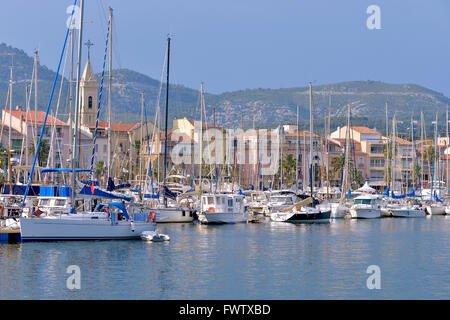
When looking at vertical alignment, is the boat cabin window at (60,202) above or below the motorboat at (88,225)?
above

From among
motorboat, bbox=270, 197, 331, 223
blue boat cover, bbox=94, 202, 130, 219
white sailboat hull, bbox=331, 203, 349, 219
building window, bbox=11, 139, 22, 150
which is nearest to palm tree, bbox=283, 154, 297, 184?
building window, bbox=11, 139, 22, 150

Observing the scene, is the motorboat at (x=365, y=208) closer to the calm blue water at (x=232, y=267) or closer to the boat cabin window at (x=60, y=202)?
the calm blue water at (x=232, y=267)

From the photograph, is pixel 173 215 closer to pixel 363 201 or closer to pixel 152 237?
pixel 152 237

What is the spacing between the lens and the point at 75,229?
44438 mm

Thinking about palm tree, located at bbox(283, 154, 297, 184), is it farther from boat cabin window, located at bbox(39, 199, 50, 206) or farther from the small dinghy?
boat cabin window, located at bbox(39, 199, 50, 206)

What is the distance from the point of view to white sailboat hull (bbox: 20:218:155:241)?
43219mm

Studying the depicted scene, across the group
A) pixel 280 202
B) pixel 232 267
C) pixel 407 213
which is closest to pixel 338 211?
pixel 280 202

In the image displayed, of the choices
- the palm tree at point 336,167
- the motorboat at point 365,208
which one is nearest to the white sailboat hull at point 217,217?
the motorboat at point 365,208

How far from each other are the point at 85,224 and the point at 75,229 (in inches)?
26.0

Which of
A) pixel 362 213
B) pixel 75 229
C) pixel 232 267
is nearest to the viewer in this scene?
pixel 232 267

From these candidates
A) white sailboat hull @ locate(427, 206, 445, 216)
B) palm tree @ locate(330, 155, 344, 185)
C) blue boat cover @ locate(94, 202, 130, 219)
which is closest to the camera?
blue boat cover @ locate(94, 202, 130, 219)

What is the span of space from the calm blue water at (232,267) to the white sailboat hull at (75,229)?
51cm

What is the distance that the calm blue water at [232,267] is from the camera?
101 feet

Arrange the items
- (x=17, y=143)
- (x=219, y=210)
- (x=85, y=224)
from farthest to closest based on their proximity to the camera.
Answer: (x=17, y=143)
(x=219, y=210)
(x=85, y=224)
